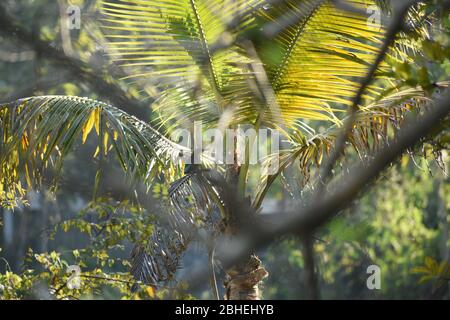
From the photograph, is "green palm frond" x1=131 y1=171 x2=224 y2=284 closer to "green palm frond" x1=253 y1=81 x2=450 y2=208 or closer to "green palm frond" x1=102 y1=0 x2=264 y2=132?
"green palm frond" x1=253 y1=81 x2=450 y2=208

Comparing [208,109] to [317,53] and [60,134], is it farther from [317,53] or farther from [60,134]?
[60,134]

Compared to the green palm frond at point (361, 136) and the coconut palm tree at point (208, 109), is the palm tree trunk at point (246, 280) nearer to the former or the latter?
the coconut palm tree at point (208, 109)

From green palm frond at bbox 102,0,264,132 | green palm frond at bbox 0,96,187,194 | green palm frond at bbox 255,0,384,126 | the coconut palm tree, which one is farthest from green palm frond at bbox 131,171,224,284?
green palm frond at bbox 255,0,384,126

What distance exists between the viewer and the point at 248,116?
4.96 meters

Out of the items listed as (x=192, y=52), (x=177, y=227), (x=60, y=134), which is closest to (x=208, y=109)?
(x=192, y=52)

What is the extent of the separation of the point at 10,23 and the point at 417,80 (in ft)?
31.1

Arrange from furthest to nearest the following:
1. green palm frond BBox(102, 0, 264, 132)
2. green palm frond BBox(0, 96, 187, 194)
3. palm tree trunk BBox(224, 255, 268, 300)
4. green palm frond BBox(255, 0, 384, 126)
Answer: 1. palm tree trunk BBox(224, 255, 268, 300)
2. green palm frond BBox(102, 0, 264, 132)
3. green palm frond BBox(255, 0, 384, 126)
4. green palm frond BBox(0, 96, 187, 194)

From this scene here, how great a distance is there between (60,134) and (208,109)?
112 centimetres

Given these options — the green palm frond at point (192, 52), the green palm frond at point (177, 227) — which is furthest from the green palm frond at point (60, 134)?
the green palm frond at point (192, 52)

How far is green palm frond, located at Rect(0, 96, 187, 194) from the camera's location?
14.2ft

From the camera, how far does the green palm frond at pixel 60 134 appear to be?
4336 millimetres

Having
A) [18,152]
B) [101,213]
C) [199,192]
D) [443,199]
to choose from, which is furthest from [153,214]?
[443,199]

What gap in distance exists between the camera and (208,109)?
5074mm
